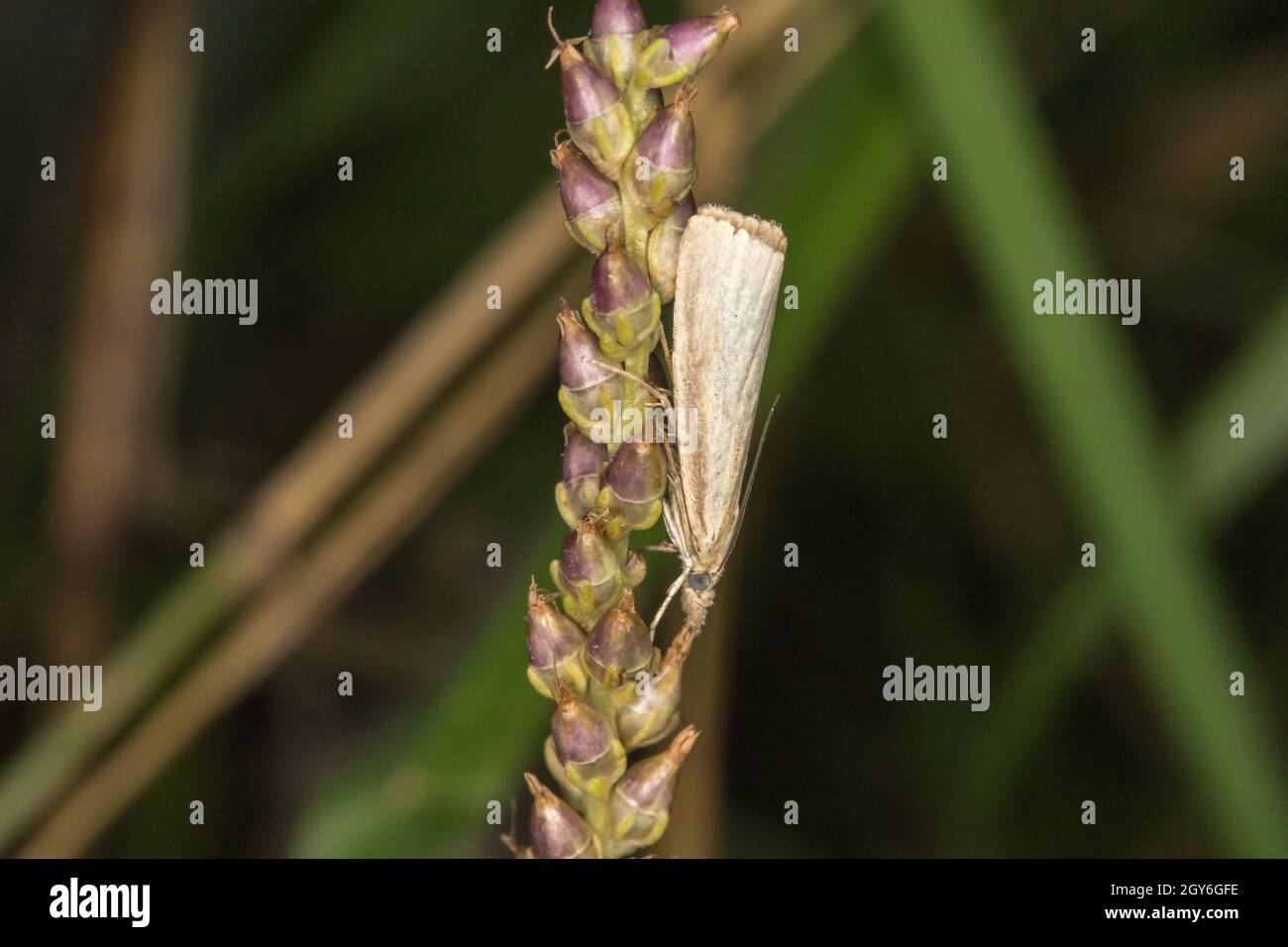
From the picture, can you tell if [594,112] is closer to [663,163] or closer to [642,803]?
[663,163]

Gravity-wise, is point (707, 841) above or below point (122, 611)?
below

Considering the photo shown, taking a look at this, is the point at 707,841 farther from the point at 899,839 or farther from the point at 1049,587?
the point at 1049,587

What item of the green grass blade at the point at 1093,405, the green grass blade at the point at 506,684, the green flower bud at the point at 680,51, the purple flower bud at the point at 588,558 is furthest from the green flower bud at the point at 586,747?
the green grass blade at the point at 1093,405

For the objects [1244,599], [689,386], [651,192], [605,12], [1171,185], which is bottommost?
[1244,599]

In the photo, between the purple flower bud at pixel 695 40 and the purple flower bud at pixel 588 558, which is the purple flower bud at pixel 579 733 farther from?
the purple flower bud at pixel 695 40

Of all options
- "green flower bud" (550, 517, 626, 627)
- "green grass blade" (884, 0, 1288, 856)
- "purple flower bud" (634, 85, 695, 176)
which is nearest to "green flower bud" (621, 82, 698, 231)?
"purple flower bud" (634, 85, 695, 176)

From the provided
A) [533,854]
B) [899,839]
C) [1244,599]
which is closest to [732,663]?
[899,839]

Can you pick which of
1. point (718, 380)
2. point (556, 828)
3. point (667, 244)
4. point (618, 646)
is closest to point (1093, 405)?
point (718, 380)

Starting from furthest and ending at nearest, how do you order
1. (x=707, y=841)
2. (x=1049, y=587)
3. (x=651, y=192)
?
1. (x=1049, y=587)
2. (x=707, y=841)
3. (x=651, y=192)
